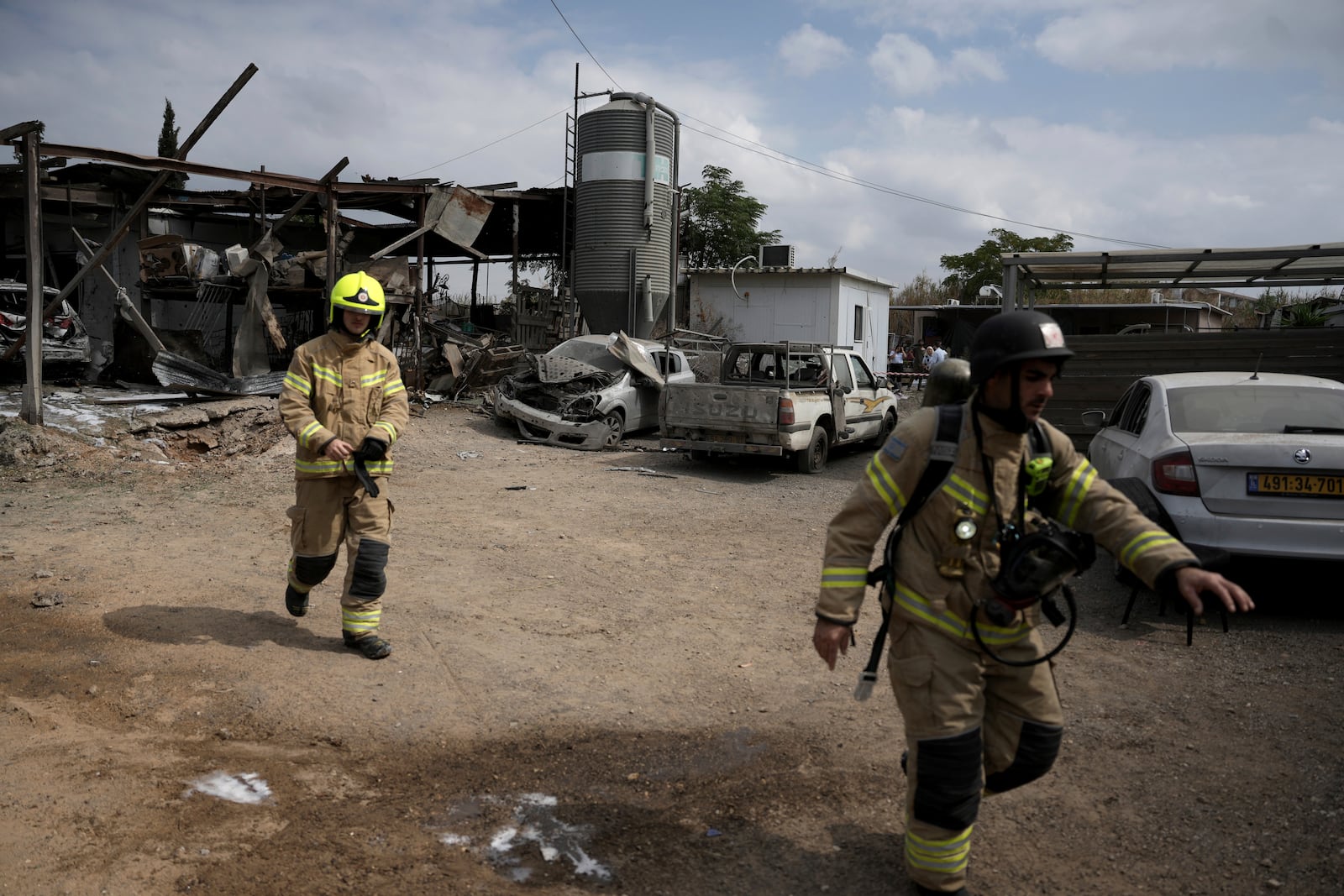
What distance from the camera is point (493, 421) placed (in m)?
15.6

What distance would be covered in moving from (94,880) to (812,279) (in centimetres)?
2118

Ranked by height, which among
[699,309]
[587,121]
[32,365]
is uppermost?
[587,121]

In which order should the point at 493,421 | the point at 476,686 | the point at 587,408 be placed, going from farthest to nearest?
the point at 493,421 < the point at 587,408 < the point at 476,686

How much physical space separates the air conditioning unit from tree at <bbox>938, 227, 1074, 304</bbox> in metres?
12.4

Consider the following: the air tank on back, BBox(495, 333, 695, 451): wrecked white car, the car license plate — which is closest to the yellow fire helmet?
the car license plate

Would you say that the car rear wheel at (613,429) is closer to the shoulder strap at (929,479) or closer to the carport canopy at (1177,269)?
the carport canopy at (1177,269)

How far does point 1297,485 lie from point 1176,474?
0.61 m

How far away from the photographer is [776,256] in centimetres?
2339

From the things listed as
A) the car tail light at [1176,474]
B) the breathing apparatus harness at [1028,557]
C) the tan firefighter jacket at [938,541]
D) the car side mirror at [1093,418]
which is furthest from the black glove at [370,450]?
the car side mirror at [1093,418]

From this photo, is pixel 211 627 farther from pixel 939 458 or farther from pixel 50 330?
pixel 50 330

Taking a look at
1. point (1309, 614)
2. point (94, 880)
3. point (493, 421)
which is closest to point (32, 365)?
point (493, 421)

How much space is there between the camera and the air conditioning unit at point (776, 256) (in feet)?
76.4

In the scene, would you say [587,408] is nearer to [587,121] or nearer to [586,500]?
[586,500]

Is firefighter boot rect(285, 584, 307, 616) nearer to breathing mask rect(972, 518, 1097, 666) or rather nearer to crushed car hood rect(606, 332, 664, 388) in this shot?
breathing mask rect(972, 518, 1097, 666)
